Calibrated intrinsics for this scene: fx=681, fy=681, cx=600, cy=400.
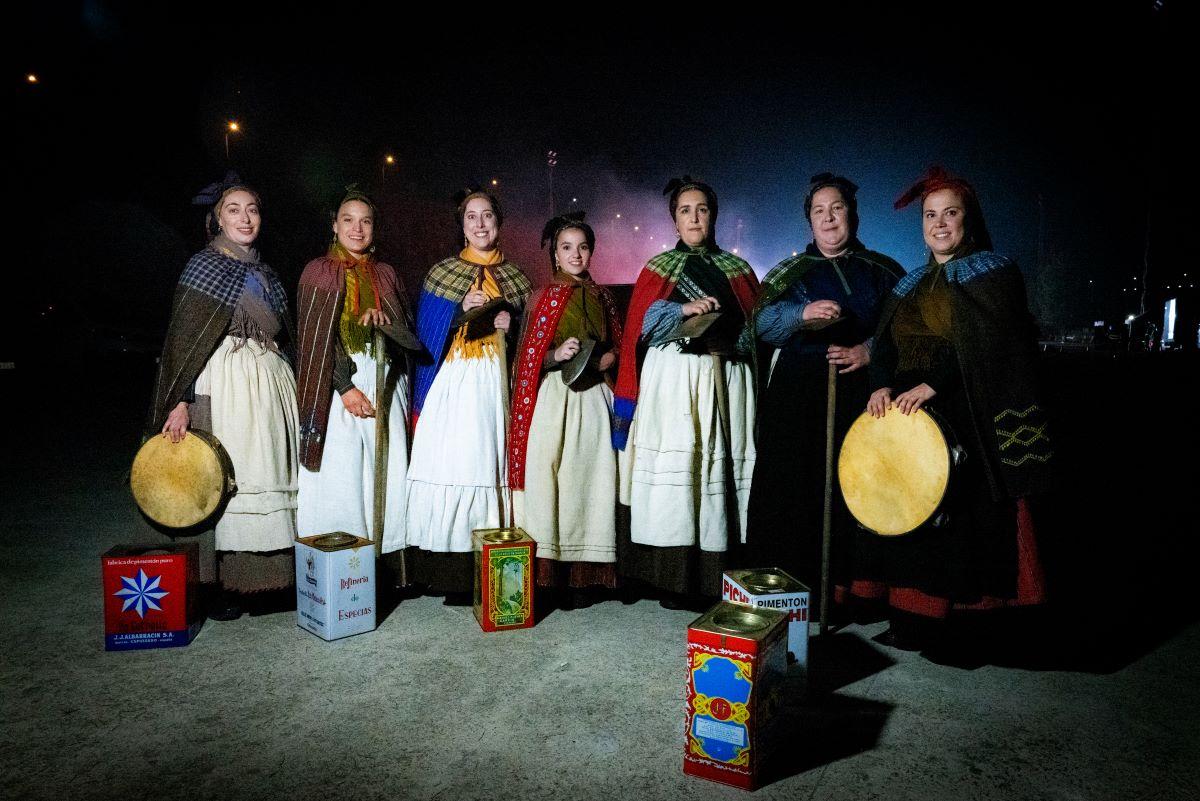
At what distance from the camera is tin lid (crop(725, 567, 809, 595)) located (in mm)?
2684

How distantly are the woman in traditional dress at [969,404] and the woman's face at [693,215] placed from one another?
1045 millimetres


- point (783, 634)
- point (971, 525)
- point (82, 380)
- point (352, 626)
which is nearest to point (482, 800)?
point (783, 634)

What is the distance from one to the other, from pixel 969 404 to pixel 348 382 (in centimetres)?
297

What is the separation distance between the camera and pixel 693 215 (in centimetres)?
363

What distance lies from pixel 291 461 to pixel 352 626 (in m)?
0.90

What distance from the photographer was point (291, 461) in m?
3.52

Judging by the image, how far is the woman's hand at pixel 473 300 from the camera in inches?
144

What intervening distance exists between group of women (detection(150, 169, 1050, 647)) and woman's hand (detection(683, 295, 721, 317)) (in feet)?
0.04

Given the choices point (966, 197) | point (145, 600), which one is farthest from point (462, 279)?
point (966, 197)

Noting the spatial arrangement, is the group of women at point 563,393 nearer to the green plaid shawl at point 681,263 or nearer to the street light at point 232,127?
the green plaid shawl at point 681,263

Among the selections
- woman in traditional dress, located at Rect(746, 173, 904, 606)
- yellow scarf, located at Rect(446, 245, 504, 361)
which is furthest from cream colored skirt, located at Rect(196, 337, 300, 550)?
woman in traditional dress, located at Rect(746, 173, 904, 606)

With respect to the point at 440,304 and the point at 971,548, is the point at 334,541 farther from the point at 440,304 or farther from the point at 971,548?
the point at 971,548

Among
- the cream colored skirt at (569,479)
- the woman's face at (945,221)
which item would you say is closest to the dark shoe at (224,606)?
the cream colored skirt at (569,479)

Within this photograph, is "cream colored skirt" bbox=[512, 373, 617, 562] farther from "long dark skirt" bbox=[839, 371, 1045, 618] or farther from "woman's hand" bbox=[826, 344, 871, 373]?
"long dark skirt" bbox=[839, 371, 1045, 618]
